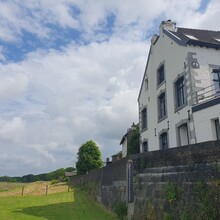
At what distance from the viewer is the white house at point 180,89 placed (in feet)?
50.1

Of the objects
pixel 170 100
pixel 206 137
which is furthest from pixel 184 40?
pixel 206 137

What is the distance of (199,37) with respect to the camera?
19719 mm

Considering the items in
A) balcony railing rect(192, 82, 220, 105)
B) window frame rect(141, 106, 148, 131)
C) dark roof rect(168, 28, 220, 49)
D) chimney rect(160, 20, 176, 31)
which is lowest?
balcony railing rect(192, 82, 220, 105)

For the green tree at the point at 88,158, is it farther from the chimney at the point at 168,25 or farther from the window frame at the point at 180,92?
the window frame at the point at 180,92

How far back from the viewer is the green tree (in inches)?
1841

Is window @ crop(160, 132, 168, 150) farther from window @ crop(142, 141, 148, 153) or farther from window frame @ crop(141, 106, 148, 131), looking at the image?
window frame @ crop(141, 106, 148, 131)

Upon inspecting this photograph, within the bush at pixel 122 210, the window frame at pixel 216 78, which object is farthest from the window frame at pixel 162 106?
the bush at pixel 122 210

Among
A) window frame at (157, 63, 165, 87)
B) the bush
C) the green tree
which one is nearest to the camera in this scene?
the bush

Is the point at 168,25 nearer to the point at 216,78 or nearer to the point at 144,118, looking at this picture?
the point at 216,78

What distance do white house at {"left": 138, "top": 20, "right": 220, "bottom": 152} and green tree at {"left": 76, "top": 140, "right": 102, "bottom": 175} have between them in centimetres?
2451

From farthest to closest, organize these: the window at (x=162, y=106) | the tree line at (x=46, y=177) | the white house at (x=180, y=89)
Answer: the tree line at (x=46, y=177), the window at (x=162, y=106), the white house at (x=180, y=89)

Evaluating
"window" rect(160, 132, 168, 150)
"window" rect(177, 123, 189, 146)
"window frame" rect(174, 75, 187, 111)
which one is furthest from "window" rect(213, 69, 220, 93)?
"window" rect(160, 132, 168, 150)

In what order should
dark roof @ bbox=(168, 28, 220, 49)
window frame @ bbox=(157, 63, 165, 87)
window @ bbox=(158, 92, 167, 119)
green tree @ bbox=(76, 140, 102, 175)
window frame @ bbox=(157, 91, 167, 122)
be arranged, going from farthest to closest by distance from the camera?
green tree @ bbox=(76, 140, 102, 175) < window frame @ bbox=(157, 63, 165, 87) < window @ bbox=(158, 92, 167, 119) < window frame @ bbox=(157, 91, 167, 122) < dark roof @ bbox=(168, 28, 220, 49)

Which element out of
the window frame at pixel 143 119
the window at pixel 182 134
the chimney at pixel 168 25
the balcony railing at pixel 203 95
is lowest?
the window at pixel 182 134
